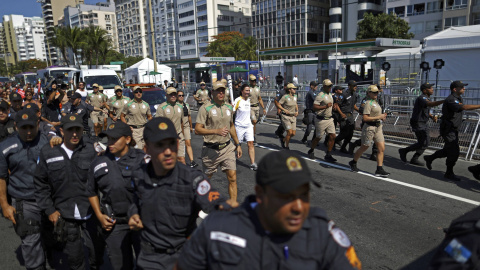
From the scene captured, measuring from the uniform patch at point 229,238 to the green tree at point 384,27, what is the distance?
46875mm

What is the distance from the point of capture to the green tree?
141 feet

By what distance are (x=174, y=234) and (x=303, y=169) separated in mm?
1332

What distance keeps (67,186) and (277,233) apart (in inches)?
108

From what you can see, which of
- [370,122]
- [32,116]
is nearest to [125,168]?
[32,116]

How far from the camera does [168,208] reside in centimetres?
Result: 250

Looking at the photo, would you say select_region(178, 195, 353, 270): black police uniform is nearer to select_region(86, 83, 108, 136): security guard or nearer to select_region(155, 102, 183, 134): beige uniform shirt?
select_region(155, 102, 183, 134): beige uniform shirt

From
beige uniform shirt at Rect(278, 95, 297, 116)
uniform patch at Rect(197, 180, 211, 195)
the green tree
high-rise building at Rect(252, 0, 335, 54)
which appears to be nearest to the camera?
uniform patch at Rect(197, 180, 211, 195)

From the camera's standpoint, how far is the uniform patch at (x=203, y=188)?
2459mm

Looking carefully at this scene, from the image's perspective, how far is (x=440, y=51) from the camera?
2016 cm

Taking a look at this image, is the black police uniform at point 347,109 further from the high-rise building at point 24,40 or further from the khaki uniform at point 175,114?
the high-rise building at point 24,40

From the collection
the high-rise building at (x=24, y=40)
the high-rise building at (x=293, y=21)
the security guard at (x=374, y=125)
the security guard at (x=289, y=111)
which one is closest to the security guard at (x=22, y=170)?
the security guard at (x=374, y=125)

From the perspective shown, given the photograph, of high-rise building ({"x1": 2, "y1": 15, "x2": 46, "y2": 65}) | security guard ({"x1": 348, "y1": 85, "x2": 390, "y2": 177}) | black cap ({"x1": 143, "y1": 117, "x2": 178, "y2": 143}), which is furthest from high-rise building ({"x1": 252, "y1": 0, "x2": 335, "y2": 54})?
high-rise building ({"x1": 2, "y1": 15, "x2": 46, "y2": 65})

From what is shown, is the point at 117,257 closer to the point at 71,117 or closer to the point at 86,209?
the point at 86,209

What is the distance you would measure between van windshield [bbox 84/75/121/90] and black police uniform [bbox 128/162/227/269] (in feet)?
53.8
